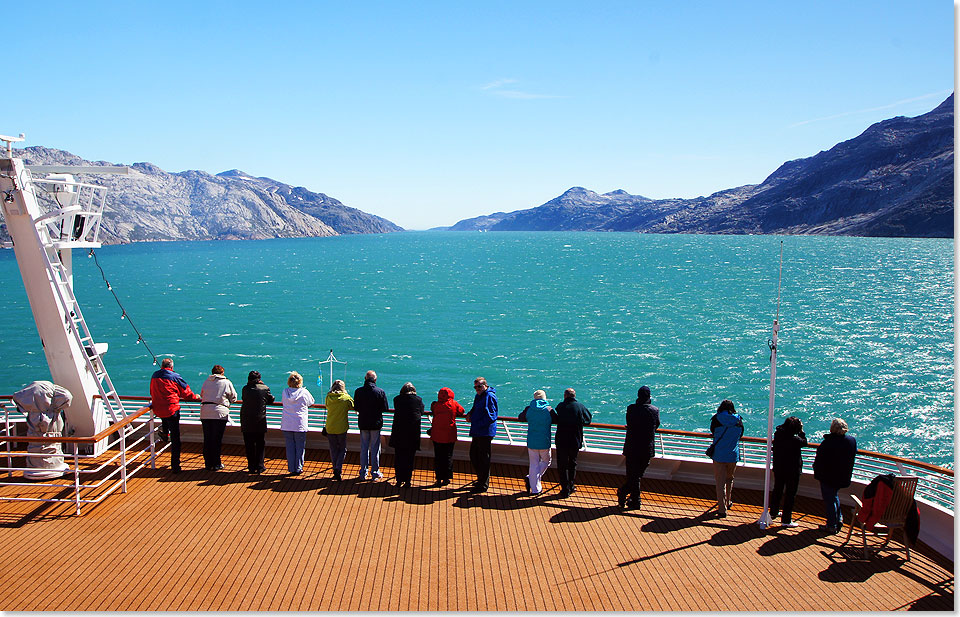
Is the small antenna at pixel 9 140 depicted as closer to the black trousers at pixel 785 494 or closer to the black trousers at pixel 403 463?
the black trousers at pixel 403 463

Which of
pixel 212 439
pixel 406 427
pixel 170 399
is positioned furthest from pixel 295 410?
pixel 170 399

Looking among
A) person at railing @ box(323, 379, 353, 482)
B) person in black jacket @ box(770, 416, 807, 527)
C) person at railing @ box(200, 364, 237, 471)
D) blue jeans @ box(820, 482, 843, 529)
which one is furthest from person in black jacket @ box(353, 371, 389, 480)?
blue jeans @ box(820, 482, 843, 529)

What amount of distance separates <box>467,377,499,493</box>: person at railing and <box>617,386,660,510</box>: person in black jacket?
5.81 feet

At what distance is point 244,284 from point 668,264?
2778 inches

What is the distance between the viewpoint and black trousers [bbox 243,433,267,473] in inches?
375

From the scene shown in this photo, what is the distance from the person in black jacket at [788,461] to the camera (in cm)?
812

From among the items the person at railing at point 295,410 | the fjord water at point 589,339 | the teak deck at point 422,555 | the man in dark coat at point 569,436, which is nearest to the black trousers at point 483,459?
the teak deck at point 422,555

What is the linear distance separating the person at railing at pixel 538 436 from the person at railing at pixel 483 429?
0.41m

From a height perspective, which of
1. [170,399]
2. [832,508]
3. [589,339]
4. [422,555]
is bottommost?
[589,339]

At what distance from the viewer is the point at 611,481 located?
9656 mm

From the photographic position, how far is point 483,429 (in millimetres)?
9008

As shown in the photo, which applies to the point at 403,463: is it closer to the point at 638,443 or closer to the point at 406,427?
the point at 406,427

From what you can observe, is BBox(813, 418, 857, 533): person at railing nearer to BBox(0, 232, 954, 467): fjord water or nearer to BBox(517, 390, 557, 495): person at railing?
BBox(517, 390, 557, 495): person at railing

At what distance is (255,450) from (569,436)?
4.47 metres
